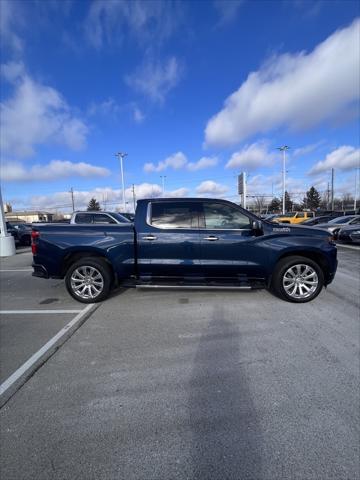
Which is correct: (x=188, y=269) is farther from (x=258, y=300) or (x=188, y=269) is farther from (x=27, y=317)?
(x=27, y=317)

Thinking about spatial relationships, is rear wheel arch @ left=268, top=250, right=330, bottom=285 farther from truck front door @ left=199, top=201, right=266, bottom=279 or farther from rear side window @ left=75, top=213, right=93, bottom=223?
rear side window @ left=75, top=213, right=93, bottom=223

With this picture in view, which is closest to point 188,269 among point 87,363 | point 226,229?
point 226,229

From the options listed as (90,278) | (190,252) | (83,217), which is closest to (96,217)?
(83,217)

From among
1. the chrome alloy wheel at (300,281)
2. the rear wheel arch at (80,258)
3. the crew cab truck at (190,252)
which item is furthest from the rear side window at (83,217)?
the chrome alloy wheel at (300,281)

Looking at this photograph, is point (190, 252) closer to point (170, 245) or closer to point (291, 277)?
point (170, 245)

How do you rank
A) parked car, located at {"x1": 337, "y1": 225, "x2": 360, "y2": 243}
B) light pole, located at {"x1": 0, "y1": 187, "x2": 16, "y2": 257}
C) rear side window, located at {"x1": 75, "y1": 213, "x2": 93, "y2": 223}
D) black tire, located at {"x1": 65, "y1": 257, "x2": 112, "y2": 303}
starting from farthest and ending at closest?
1. parked car, located at {"x1": 337, "y1": 225, "x2": 360, "y2": 243}
2. light pole, located at {"x1": 0, "y1": 187, "x2": 16, "y2": 257}
3. rear side window, located at {"x1": 75, "y1": 213, "x2": 93, "y2": 223}
4. black tire, located at {"x1": 65, "y1": 257, "x2": 112, "y2": 303}

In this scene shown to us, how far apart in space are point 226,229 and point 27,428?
381 cm

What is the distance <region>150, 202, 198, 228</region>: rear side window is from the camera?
4914mm

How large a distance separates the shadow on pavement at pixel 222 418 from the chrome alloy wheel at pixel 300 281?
2.01 m

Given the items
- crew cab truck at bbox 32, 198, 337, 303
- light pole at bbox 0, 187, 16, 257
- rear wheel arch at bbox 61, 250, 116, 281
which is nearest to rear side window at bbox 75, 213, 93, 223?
light pole at bbox 0, 187, 16, 257

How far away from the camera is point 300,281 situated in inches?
190

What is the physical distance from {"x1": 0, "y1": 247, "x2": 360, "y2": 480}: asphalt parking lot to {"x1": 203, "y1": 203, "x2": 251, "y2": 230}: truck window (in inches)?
58.8

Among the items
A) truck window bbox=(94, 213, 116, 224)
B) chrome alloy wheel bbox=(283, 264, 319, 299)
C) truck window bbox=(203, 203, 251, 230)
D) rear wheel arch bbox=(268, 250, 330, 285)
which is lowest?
chrome alloy wheel bbox=(283, 264, 319, 299)

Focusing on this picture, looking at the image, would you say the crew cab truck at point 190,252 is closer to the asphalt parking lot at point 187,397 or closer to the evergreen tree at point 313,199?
the asphalt parking lot at point 187,397
